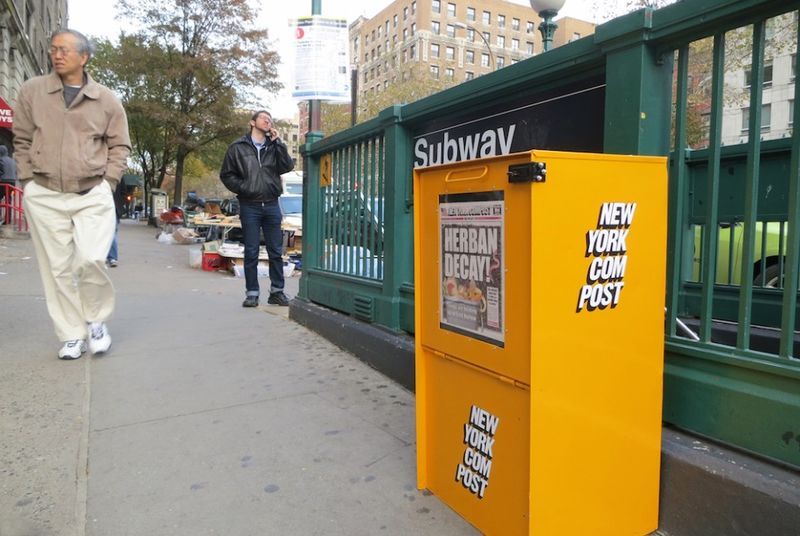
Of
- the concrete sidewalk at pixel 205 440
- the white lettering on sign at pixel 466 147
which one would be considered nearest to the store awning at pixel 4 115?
the concrete sidewalk at pixel 205 440

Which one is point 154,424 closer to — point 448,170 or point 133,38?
point 448,170

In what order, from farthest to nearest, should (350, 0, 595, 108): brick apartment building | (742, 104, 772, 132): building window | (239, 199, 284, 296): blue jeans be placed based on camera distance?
(350, 0, 595, 108): brick apartment building, (239, 199, 284, 296): blue jeans, (742, 104, 772, 132): building window

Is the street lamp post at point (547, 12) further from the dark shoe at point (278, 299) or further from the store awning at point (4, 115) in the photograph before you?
the store awning at point (4, 115)

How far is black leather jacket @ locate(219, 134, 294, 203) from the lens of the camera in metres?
5.72

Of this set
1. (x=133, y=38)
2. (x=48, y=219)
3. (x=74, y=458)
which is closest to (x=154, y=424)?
(x=74, y=458)

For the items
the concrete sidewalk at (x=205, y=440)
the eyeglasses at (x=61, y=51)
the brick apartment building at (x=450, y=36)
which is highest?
the brick apartment building at (x=450, y=36)

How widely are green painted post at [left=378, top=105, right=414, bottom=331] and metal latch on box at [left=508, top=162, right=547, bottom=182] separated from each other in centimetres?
205

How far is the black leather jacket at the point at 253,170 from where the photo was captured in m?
5.72

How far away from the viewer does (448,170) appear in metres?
2.04

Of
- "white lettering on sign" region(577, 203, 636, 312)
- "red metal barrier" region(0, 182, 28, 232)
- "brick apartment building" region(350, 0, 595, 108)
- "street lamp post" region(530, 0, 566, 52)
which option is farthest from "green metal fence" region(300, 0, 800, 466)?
"brick apartment building" region(350, 0, 595, 108)

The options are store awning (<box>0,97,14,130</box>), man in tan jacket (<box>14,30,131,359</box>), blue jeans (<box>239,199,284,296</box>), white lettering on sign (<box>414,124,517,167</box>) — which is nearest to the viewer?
white lettering on sign (<box>414,124,517,167</box>)

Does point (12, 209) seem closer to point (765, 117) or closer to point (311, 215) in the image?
point (311, 215)

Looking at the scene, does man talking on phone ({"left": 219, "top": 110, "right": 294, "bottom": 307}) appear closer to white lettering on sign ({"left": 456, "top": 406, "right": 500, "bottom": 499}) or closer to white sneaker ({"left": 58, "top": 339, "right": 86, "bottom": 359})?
white sneaker ({"left": 58, "top": 339, "right": 86, "bottom": 359})

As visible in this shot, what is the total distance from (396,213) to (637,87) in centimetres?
186
